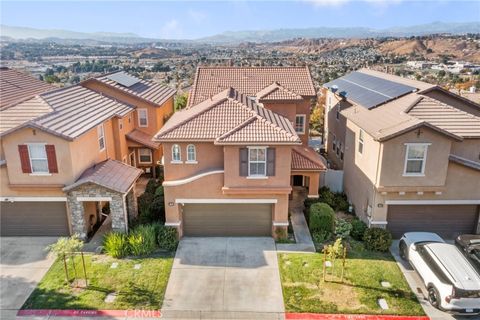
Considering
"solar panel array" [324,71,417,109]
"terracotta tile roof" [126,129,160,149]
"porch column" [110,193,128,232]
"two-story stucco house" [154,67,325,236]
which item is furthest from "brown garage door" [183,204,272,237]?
"solar panel array" [324,71,417,109]

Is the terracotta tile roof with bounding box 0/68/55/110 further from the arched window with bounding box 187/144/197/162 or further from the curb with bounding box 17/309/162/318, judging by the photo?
the curb with bounding box 17/309/162/318

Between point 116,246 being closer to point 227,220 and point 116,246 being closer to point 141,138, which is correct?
point 227,220

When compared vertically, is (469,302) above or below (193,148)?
below

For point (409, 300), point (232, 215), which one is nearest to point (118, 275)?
point (232, 215)

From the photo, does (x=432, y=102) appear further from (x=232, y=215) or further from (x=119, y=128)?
(x=119, y=128)

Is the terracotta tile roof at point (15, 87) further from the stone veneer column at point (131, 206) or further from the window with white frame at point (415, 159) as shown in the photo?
the window with white frame at point (415, 159)
